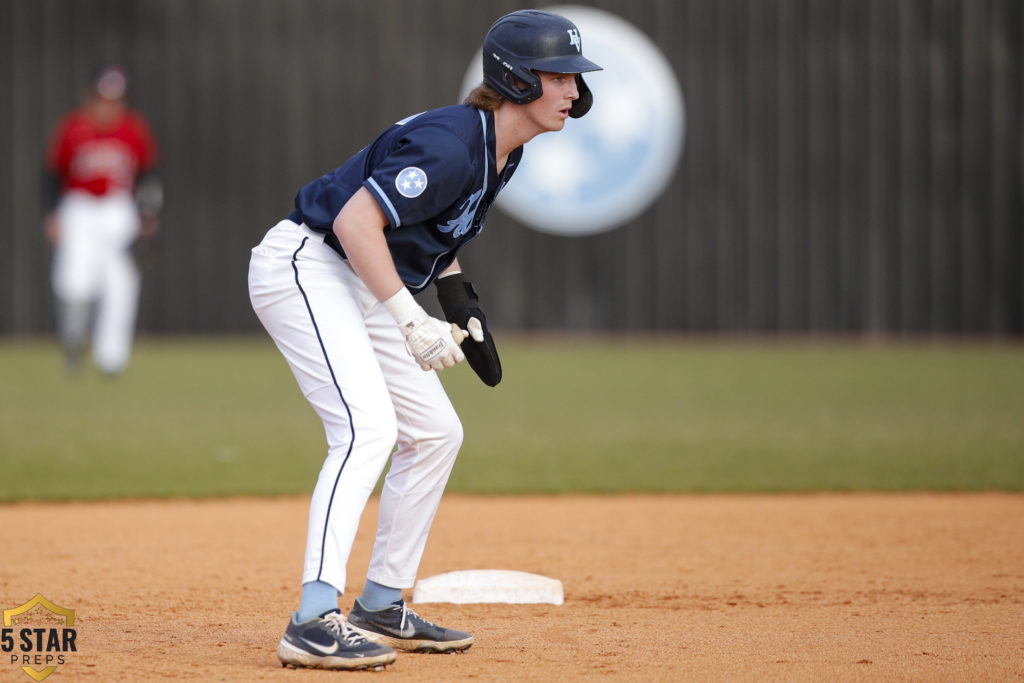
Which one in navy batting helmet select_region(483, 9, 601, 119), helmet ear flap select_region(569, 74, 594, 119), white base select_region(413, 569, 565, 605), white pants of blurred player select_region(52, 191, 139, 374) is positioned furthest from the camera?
white pants of blurred player select_region(52, 191, 139, 374)

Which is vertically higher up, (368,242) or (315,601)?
(368,242)

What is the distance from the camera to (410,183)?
3.15 meters

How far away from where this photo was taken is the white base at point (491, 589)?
4102 mm

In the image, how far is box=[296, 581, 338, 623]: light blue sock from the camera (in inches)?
124

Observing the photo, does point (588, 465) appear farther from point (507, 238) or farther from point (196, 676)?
point (507, 238)

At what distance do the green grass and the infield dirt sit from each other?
438 mm

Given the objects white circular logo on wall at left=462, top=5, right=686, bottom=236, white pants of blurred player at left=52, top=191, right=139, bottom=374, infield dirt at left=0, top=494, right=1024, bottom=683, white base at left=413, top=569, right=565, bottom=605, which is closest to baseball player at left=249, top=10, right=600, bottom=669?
infield dirt at left=0, top=494, right=1024, bottom=683

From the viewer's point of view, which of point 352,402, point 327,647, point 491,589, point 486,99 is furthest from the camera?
point 491,589

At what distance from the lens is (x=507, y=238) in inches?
612

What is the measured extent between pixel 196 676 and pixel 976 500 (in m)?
4.42

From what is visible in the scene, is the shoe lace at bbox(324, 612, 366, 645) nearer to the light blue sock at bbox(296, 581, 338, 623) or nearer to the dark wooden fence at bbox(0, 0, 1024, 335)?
the light blue sock at bbox(296, 581, 338, 623)

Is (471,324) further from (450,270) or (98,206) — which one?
(98,206)

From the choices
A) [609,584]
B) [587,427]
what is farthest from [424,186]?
[587,427]

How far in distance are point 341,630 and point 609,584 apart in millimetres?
1513
